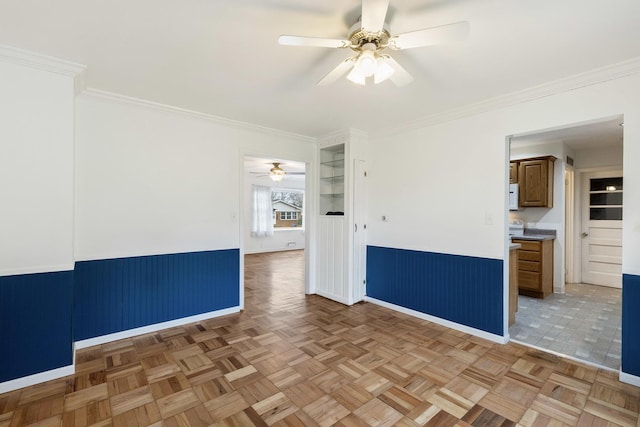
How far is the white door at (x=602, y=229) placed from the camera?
4.94m

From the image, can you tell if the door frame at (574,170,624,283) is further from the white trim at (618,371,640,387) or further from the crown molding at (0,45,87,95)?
the crown molding at (0,45,87,95)

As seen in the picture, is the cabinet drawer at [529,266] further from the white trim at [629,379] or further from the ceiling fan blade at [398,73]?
the ceiling fan blade at [398,73]

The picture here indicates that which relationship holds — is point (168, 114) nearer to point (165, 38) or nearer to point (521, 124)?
point (165, 38)

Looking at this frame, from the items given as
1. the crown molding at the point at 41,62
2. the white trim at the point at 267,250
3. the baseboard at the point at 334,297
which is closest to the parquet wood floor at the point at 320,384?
the baseboard at the point at 334,297

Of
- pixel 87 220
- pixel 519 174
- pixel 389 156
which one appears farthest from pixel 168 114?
pixel 519 174

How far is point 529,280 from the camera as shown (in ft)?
14.5

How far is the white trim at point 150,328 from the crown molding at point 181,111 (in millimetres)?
2287

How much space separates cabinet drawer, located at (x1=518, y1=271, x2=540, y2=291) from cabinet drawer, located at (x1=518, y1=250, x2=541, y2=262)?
0.20m

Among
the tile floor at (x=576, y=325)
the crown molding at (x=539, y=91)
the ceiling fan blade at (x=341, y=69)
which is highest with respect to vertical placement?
the crown molding at (x=539, y=91)

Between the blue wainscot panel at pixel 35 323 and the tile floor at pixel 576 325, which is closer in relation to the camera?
the blue wainscot panel at pixel 35 323

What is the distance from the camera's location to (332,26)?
181 centimetres

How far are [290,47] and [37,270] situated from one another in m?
2.51

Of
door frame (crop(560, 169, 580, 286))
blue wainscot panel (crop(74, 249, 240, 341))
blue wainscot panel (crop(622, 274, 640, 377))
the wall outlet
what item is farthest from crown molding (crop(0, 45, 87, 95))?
door frame (crop(560, 169, 580, 286))

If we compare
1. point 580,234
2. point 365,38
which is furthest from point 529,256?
point 365,38
